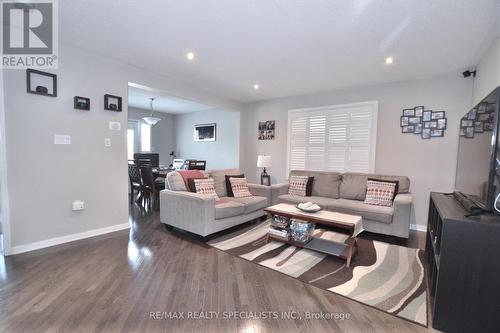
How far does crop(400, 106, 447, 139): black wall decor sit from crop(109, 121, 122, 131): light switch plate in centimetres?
449

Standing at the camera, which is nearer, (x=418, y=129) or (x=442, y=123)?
(x=442, y=123)

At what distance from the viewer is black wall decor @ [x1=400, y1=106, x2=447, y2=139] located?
11.8ft

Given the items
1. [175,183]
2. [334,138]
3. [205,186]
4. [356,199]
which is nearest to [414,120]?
[334,138]

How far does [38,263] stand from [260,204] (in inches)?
109

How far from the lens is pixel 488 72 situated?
270 cm

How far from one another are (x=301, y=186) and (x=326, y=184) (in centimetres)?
45

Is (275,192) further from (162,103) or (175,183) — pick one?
(162,103)

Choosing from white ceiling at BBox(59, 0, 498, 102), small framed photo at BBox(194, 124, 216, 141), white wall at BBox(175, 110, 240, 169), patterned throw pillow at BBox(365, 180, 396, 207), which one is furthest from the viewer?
small framed photo at BBox(194, 124, 216, 141)

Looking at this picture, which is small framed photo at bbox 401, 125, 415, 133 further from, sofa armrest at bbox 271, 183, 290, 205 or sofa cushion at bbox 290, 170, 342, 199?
sofa armrest at bbox 271, 183, 290, 205

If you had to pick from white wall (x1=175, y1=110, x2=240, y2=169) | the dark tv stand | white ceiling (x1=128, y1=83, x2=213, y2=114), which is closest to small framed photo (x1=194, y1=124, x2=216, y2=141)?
white wall (x1=175, y1=110, x2=240, y2=169)

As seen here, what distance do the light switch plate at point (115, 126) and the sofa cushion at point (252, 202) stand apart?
6.33 ft

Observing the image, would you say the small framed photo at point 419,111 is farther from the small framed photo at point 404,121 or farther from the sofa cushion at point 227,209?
the sofa cushion at point 227,209

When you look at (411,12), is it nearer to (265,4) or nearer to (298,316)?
(265,4)

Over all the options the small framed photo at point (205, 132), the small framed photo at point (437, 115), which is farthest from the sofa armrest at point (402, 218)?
the small framed photo at point (205, 132)
